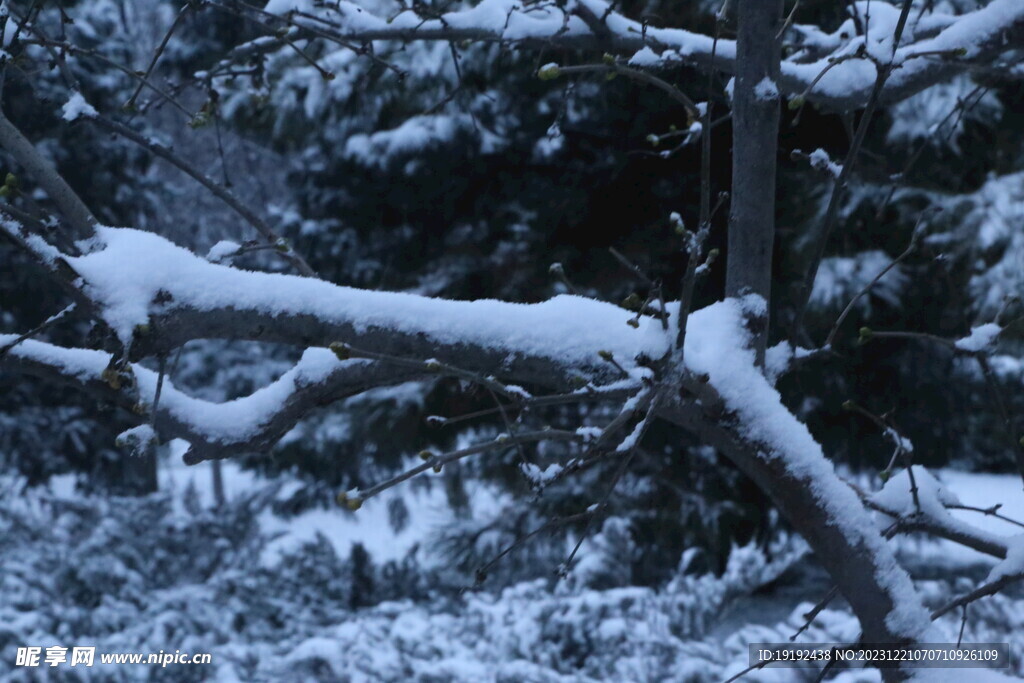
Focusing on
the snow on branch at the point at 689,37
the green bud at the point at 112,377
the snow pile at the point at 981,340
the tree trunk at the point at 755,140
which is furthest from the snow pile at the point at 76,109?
the snow pile at the point at 981,340

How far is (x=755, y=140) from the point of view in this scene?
2201mm

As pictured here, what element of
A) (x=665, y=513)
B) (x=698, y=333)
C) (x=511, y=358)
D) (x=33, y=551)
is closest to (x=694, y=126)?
(x=698, y=333)

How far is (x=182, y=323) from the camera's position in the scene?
184 cm

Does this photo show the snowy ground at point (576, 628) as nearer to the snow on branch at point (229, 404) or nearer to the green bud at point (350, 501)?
the snow on branch at point (229, 404)

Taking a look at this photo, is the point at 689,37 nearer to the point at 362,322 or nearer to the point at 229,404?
the point at 362,322

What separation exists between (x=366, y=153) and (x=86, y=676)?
3.50 meters

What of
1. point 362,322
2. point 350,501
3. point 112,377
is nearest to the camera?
point 350,501

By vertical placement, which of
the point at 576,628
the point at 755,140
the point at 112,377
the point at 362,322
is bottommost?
the point at 112,377

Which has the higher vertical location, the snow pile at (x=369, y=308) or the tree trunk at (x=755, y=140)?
the tree trunk at (x=755, y=140)

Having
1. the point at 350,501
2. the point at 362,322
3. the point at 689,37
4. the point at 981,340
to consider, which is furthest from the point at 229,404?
the point at 689,37

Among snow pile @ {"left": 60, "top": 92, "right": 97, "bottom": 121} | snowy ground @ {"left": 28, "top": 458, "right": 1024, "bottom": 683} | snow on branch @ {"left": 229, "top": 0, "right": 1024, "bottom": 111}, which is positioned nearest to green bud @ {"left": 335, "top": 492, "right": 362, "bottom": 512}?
snow pile @ {"left": 60, "top": 92, "right": 97, "bottom": 121}

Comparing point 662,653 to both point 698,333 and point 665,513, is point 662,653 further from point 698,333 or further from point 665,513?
point 698,333

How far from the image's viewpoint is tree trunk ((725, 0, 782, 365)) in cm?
218

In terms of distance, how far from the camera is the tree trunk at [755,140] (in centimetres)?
218
